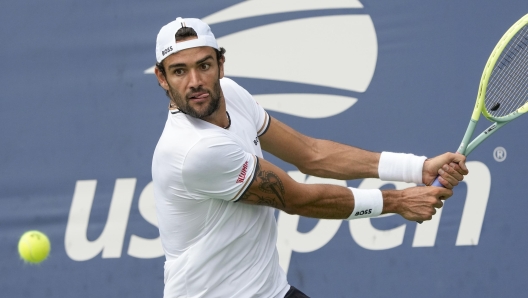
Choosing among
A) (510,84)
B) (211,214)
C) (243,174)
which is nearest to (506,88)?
(510,84)

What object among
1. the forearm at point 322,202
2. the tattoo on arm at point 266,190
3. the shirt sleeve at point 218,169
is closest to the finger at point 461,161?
the forearm at point 322,202

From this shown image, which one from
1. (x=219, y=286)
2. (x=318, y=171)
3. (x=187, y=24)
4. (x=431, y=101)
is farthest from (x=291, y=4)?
(x=219, y=286)

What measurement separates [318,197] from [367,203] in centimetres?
23

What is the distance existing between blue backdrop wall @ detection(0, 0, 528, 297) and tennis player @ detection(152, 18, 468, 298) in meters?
1.54

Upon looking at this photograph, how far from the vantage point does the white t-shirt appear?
3.57 meters

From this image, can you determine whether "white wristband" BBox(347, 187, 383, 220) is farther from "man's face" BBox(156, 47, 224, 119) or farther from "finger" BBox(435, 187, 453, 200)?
"man's face" BBox(156, 47, 224, 119)

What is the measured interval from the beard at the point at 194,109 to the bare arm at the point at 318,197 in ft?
1.00

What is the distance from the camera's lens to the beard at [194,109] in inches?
141

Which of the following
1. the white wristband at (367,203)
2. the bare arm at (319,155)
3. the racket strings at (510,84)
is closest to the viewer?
the white wristband at (367,203)

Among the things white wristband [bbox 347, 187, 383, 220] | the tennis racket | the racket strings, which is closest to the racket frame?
the tennis racket

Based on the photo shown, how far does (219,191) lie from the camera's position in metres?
3.60

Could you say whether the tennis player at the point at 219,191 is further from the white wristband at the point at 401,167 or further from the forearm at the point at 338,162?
the forearm at the point at 338,162

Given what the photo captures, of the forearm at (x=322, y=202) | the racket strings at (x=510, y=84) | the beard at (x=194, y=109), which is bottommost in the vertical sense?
the forearm at (x=322, y=202)

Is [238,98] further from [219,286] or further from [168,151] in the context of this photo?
[219,286]
